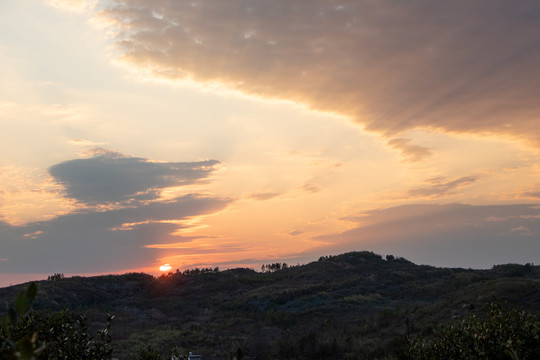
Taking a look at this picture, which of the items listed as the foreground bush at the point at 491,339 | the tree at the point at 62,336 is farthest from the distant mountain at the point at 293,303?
the tree at the point at 62,336

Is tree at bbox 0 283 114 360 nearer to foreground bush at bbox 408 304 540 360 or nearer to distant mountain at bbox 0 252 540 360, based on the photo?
distant mountain at bbox 0 252 540 360

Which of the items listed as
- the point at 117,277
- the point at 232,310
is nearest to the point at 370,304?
the point at 232,310

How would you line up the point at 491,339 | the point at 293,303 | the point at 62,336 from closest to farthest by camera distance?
1. the point at 62,336
2. the point at 491,339
3. the point at 293,303

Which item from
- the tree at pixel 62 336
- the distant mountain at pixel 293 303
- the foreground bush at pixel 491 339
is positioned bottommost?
the distant mountain at pixel 293 303

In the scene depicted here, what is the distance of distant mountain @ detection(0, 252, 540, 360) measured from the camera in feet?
108

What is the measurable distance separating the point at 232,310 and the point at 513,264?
49.7 metres

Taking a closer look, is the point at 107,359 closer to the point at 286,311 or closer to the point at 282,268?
the point at 286,311

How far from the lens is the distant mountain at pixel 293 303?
3300 cm

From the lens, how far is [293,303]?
55.2m

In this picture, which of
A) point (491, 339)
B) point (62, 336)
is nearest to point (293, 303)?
point (491, 339)

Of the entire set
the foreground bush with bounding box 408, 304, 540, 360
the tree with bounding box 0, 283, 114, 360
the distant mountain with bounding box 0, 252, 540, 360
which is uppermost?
the tree with bounding box 0, 283, 114, 360

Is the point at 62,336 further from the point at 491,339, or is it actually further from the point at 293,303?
the point at 293,303

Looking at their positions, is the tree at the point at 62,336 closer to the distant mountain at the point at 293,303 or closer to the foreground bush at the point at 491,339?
the distant mountain at the point at 293,303

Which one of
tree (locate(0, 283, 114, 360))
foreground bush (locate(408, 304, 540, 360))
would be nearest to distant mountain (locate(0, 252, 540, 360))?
foreground bush (locate(408, 304, 540, 360))
